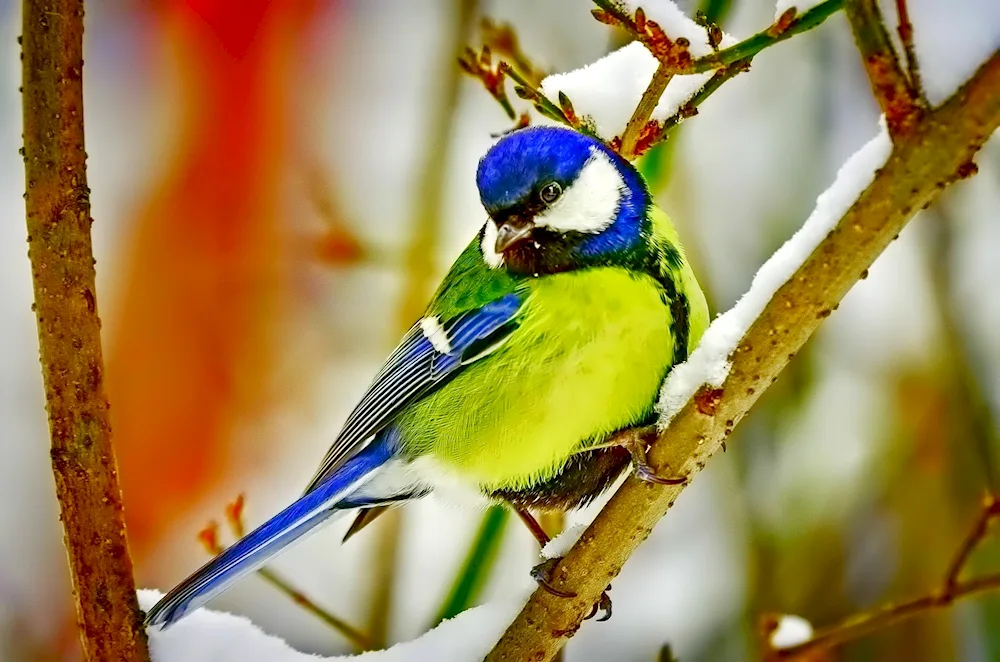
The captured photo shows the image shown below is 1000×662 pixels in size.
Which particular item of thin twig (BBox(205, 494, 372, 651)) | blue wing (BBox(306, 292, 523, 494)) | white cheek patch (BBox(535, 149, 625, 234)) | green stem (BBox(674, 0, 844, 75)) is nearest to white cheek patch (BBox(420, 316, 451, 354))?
blue wing (BBox(306, 292, 523, 494))

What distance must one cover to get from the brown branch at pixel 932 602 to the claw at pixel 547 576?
1.50 ft

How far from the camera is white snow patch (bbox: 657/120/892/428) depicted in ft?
2.77

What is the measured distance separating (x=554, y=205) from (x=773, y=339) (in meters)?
0.53

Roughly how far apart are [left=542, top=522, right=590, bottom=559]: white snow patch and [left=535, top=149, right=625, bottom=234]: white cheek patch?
426 millimetres

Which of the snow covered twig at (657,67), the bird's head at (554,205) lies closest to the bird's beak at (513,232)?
the bird's head at (554,205)

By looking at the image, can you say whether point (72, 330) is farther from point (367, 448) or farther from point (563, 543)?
point (563, 543)

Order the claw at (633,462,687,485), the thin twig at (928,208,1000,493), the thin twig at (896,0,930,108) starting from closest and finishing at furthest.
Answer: the thin twig at (896,0,930,108)
the claw at (633,462,687,485)
the thin twig at (928,208,1000,493)

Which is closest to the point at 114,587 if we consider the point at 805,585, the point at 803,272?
the point at 803,272

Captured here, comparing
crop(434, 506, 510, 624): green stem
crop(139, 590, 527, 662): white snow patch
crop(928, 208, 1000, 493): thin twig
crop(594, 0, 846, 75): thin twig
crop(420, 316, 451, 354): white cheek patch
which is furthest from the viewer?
crop(928, 208, 1000, 493): thin twig

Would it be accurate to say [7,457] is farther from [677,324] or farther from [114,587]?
[677,324]

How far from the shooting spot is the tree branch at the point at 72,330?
105 cm

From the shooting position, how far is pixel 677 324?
4.16ft

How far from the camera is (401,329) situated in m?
2.26

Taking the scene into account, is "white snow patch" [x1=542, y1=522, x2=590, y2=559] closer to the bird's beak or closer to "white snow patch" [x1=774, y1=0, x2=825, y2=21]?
the bird's beak
